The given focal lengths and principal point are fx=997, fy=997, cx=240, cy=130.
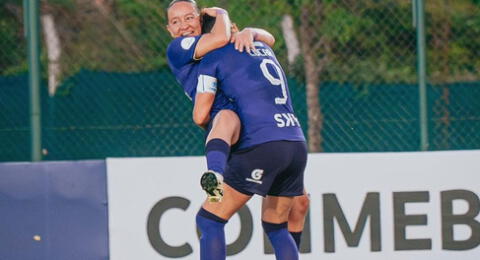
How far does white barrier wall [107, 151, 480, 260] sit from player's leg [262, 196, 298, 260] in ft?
4.57

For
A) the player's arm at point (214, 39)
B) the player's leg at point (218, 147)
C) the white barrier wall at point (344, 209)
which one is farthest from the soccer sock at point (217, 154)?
the white barrier wall at point (344, 209)

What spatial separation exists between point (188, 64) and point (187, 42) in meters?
0.13

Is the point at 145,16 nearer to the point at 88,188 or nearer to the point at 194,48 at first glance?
the point at 88,188

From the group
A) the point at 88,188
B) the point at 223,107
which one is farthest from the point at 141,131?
the point at 223,107

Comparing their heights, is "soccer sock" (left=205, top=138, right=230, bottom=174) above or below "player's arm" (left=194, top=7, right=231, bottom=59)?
below

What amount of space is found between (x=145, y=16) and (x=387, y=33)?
6.27 ft

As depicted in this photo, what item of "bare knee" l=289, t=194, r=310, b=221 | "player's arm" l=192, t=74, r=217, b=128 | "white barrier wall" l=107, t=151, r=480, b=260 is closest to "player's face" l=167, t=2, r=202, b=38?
"player's arm" l=192, t=74, r=217, b=128

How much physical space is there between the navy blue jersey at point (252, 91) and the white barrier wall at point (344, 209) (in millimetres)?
1748

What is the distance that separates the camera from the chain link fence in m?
7.63

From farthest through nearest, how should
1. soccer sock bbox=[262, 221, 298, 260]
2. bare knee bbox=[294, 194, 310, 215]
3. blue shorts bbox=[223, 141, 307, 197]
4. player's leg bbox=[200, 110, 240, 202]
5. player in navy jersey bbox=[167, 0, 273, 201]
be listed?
bare knee bbox=[294, 194, 310, 215] → soccer sock bbox=[262, 221, 298, 260] → blue shorts bbox=[223, 141, 307, 197] → player in navy jersey bbox=[167, 0, 273, 201] → player's leg bbox=[200, 110, 240, 202]

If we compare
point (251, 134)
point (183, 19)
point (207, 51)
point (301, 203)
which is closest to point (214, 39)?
point (207, 51)

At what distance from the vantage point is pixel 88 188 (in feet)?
24.1

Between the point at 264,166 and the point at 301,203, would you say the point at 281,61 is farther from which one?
the point at 264,166

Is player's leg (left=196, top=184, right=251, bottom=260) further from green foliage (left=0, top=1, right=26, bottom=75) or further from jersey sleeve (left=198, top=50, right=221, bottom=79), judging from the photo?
green foliage (left=0, top=1, right=26, bottom=75)
